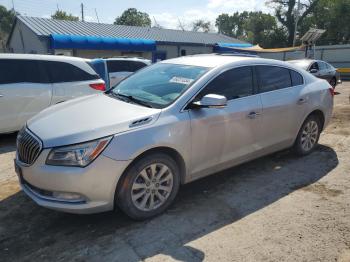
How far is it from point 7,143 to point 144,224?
4.41 meters

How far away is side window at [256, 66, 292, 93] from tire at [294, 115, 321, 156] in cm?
80

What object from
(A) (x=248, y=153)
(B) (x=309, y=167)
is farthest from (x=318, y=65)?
(A) (x=248, y=153)

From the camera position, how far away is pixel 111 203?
3.33 m

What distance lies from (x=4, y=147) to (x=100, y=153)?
415 centimetres

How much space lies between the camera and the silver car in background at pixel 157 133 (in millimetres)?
3186

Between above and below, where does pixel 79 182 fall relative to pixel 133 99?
below

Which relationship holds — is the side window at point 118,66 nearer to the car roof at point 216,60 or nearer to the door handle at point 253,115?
the car roof at point 216,60

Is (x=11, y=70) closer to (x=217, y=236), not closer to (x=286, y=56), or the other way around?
(x=217, y=236)

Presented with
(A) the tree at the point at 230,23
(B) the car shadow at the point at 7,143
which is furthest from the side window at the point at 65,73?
(A) the tree at the point at 230,23

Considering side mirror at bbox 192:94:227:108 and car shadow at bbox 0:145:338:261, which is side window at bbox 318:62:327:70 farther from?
side mirror at bbox 192:94:227:108

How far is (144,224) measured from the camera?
11.6ft

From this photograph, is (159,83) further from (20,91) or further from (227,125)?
(20,91)

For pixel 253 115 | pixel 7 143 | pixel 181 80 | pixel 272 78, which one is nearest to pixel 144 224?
pixel 181 80

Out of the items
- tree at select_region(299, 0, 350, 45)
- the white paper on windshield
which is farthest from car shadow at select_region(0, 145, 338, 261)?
tree at select_region(299, 0, 350, 45)
